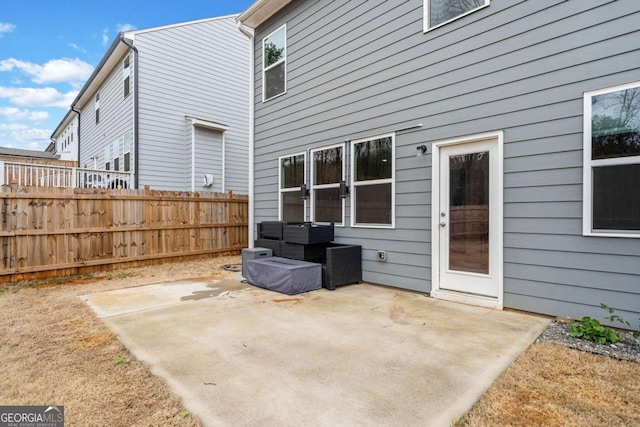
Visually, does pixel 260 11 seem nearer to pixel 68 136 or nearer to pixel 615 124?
pixel 615 124

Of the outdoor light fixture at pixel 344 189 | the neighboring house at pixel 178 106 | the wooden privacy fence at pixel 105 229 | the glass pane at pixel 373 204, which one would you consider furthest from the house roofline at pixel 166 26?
the glass pane at pixel 373 204

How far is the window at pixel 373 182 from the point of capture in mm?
4684

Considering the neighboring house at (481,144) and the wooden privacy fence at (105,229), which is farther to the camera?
the wooden privacy fence at (105,229)

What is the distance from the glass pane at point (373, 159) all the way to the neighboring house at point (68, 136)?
1582cm

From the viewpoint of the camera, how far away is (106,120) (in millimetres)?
11352

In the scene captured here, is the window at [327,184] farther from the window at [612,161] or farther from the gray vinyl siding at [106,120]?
the gray vinyl siding at [106,120]

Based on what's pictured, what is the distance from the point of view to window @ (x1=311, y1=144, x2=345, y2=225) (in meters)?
5.38

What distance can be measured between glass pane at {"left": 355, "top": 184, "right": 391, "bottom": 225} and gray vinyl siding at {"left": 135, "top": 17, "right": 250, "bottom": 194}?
645 centimetres

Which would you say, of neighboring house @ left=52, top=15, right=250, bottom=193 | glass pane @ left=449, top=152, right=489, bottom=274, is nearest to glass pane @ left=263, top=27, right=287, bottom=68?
neighboring house @ left=52, top=15, right=250, bottom=193

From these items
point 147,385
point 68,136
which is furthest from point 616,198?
point 68,136

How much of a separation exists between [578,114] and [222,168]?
30.1ft

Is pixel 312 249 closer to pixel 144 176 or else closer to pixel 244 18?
pixel 244 18

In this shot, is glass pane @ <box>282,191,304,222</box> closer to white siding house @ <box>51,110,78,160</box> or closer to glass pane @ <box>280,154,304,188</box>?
glass pane @ <box>280,154,304,188</box>

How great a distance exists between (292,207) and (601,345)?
4770 mm
